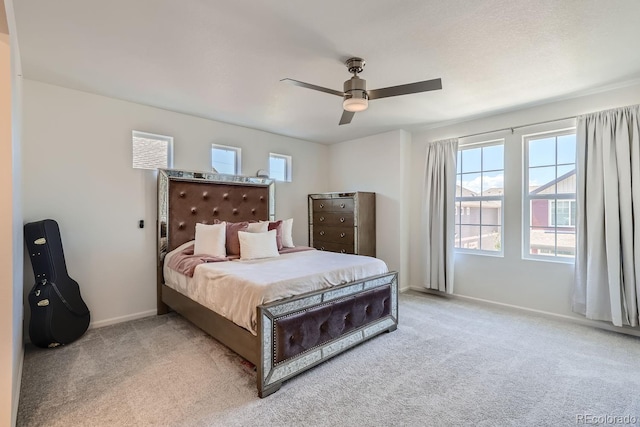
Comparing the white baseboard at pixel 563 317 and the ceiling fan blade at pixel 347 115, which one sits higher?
the ceiling fan blade at pixel 347 115

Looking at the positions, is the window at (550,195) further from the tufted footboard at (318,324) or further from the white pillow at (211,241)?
the white pillow at (211,241)

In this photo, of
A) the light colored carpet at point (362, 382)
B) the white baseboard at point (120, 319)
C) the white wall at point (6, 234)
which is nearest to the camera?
the white wall at point (6, 234)

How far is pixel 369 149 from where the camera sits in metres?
4.91

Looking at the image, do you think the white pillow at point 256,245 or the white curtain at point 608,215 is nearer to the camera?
the white curtain at point 608,215

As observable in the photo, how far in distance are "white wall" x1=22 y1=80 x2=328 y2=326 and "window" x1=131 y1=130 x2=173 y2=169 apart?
0.07 meters

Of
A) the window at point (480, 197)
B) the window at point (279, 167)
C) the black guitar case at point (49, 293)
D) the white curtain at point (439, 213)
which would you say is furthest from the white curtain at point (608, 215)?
the black guitar case at point (49, 293)

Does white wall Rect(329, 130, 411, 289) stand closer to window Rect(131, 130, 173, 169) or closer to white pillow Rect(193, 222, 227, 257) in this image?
white pillow Rect(193, 222, 227, 257)

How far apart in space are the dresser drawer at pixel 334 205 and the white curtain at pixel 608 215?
2713mm

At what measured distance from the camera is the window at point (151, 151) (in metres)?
3.44

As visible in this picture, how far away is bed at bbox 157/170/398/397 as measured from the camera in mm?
2074

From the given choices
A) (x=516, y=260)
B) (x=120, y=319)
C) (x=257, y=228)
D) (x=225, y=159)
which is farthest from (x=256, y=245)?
(x=516, y=260)

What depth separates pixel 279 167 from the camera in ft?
16.1

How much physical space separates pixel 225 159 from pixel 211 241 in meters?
1.42

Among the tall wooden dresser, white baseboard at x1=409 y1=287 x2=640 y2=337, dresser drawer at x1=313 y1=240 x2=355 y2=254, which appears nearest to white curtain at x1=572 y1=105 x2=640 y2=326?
white baseboard at x1=409 y1=287 x2=640 y2=337
